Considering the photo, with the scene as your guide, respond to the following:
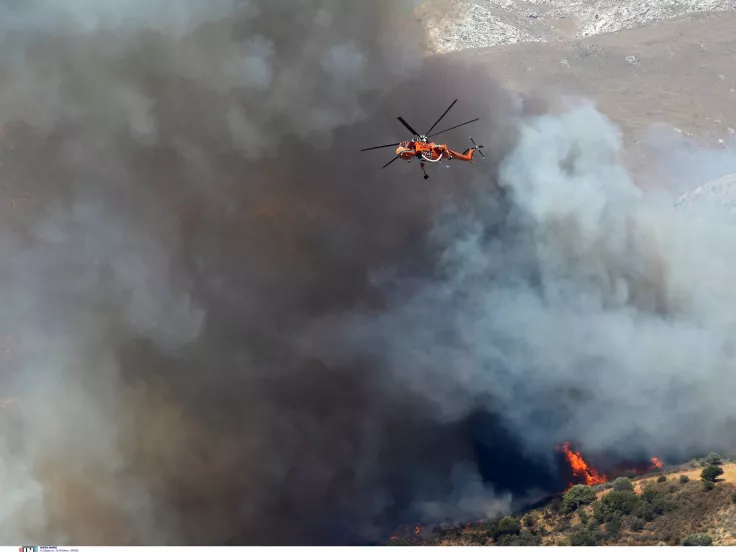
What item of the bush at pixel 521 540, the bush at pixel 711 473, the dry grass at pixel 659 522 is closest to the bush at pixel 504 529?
the dry grass at pixel 659 522

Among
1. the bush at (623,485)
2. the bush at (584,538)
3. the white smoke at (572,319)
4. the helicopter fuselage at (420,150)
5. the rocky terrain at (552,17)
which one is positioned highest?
the rocky terrain at (552,17)

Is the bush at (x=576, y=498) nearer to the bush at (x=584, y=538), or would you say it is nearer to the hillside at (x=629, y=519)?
the hillside at (x=629, y=519)

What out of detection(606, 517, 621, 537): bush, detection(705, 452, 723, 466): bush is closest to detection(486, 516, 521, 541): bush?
detection(606, 517, 621, 537): bush

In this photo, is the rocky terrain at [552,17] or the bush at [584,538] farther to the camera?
the rocky terrain at [552,17]

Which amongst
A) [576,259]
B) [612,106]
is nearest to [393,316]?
[576,259]

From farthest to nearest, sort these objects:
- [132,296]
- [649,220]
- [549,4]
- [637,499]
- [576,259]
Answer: [549,4], [649,220], [576,259], [132,296], [637,499]

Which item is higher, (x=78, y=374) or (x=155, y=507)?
(x=78, y=374)

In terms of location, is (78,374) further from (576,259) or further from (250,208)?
(576,259)
